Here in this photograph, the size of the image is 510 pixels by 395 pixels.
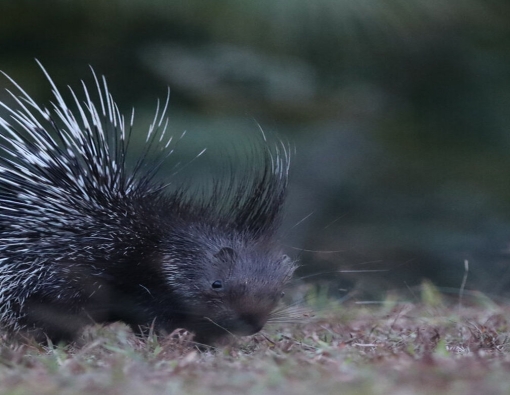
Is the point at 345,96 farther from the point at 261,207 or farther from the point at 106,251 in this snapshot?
the point at 106,251

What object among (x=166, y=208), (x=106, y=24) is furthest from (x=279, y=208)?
(x=106, y=24)

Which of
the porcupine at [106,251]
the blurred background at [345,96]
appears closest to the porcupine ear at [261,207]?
the porcupine at [106,251]

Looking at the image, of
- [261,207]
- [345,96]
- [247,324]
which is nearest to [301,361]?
[247,324]

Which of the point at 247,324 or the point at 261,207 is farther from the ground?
the point at 261,207

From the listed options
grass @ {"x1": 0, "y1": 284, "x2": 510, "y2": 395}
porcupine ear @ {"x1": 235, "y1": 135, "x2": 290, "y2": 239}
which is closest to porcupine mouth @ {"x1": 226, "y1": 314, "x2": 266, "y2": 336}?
grass @ {"x1": 0, "y1": 284, "x2": 510, "y2": 395}

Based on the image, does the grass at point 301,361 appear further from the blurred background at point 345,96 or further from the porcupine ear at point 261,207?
the blurred background at point 345,96

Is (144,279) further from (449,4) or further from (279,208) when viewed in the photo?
(449,4)

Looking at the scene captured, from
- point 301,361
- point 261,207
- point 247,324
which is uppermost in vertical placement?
point 261,207
